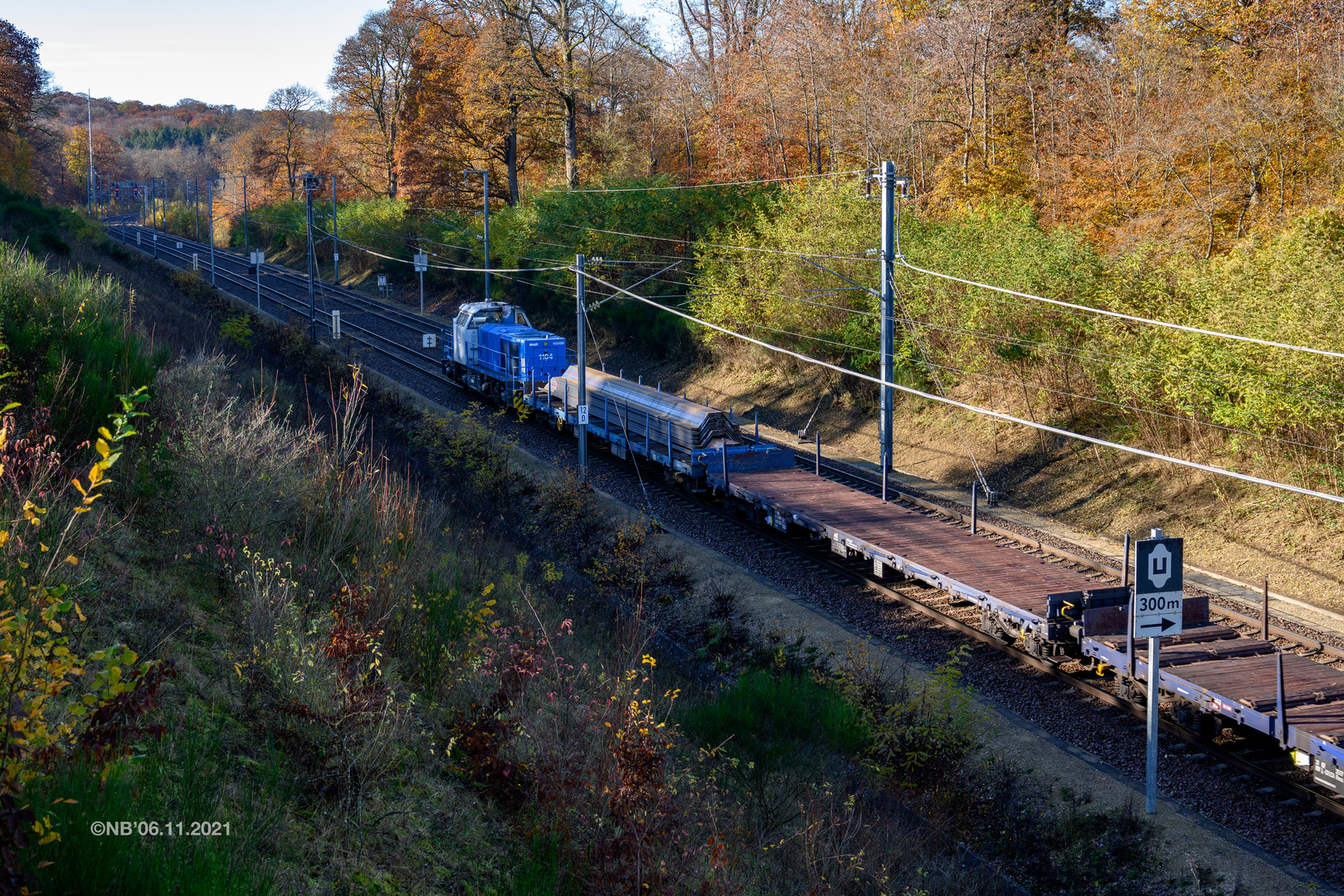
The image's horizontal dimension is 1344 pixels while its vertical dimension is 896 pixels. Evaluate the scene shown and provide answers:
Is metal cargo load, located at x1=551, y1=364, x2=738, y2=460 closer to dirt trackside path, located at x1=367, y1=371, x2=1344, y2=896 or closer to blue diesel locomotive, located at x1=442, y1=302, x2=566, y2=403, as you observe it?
blue diesel locomotive, located at x1=442, y1=302, x2=566, y2=403

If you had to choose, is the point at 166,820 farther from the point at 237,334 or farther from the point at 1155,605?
the point at 237,334

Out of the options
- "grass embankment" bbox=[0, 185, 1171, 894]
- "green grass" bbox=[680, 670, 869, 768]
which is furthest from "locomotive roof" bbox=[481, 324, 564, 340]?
"green grass" bbox=[680, 670, 869, 768]

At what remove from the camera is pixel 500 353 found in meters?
32.7

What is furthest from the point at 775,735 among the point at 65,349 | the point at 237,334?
the point at 237,334

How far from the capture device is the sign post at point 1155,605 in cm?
973

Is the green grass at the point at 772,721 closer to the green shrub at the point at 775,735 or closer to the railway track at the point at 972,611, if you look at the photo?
the green shrub at the point at 775,735

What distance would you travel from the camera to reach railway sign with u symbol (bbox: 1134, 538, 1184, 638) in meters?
9.71

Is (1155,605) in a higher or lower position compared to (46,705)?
lower

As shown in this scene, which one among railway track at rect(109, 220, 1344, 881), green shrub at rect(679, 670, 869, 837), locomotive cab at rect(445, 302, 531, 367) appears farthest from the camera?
locomotive cab at rect(445, 302, 531, 367)

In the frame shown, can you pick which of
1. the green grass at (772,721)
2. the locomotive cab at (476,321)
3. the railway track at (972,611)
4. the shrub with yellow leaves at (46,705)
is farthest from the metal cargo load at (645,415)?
the shrub with yellow leaves at (46,705)

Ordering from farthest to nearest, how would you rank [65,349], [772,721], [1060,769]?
[65,349], [1060,769], [772,721]

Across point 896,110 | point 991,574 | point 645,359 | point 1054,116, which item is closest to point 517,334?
point 645,359

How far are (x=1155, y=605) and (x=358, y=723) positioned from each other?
793cm


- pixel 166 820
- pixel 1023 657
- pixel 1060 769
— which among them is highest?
pixel 166 820
